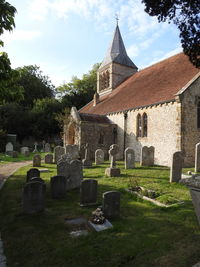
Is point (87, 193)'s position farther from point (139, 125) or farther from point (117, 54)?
point (117, 54)

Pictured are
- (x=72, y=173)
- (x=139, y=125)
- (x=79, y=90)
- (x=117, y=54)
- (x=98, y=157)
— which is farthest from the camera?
(x=79, y=90)

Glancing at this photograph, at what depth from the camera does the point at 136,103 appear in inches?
668

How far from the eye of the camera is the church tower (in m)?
27.2

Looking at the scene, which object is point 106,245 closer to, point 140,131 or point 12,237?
point 12,237

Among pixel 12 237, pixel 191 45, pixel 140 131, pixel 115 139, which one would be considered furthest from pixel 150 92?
pixel 12 237

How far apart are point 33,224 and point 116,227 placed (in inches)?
81.7

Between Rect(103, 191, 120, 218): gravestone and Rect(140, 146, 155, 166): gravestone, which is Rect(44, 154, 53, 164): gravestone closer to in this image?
Rect(140, 146, 155, 166): gravestone

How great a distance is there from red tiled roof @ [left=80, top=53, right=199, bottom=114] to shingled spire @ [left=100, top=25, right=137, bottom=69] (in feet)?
21.6

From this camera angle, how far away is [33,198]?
5559 mm

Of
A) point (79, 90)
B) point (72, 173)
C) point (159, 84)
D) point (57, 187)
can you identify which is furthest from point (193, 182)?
point (79, 90)

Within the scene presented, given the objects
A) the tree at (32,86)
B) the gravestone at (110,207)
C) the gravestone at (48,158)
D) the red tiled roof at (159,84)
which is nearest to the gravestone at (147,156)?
the red tiled roof at (159,84)

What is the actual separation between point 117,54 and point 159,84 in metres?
13.6

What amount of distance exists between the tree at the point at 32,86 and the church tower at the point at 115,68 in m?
21.3

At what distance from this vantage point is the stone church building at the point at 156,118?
1297 centimetres
